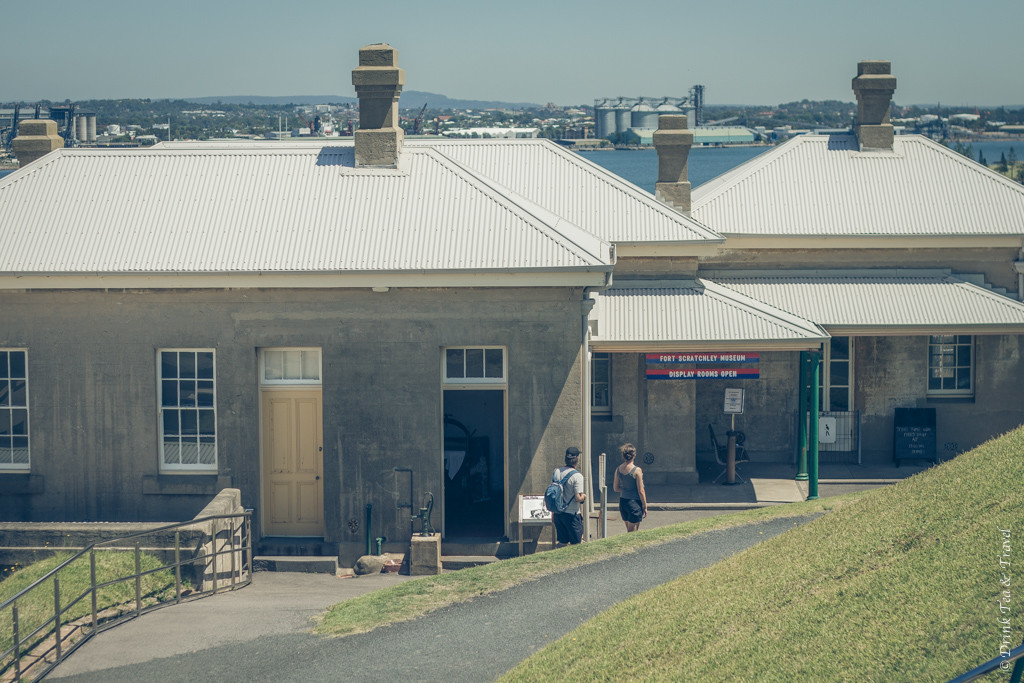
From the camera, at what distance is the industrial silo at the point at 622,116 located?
611 ft

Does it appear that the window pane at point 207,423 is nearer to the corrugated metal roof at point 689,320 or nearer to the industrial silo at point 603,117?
the corrugated metal roof at point 689,320

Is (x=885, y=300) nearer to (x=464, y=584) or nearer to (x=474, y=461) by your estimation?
(x=474, y=461)

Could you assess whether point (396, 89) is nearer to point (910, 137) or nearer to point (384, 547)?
point (384, 547)

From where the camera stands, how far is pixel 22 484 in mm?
16844

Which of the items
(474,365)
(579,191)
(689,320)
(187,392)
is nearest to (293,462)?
(187,392)

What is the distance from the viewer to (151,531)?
1371 cm

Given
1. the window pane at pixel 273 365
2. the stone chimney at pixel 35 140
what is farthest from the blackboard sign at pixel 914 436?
the stone chimney at pixel 35 140

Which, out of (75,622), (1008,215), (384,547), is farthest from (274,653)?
(1008,215)

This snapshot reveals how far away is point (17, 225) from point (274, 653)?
8.70m

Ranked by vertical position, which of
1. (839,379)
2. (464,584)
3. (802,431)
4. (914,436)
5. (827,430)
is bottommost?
(464,584)

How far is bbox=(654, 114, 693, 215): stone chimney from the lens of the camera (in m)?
22.8

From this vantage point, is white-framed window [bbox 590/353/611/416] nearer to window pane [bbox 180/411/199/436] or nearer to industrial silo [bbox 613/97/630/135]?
window pane [bbox 180/411/199/436]

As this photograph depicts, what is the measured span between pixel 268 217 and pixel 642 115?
574 feet

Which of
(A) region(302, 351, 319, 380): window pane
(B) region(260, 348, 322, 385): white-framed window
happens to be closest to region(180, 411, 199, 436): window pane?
(B) region(260, 348, 322, 385): white-framed window
